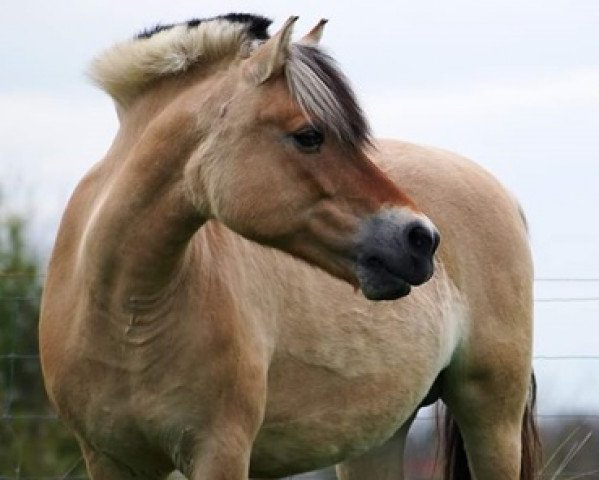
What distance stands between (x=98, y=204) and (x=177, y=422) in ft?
2.31

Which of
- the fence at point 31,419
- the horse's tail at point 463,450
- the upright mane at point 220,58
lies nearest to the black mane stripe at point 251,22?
the upright mane at point 220,58

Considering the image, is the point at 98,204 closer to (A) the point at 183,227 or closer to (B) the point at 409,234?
(A) the point at 183,227

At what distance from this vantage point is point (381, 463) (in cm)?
662

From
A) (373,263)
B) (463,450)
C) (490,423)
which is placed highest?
(373,263)

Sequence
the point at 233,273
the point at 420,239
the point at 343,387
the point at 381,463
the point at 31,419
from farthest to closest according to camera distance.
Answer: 1. the point at 31,419
2. the point at 381,463
3. the point at 343,387
4. the point at 233,273
5. the point at 420,239

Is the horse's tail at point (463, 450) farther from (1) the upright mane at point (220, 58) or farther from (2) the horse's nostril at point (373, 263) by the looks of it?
(1) the upright mane at point (220, 58)

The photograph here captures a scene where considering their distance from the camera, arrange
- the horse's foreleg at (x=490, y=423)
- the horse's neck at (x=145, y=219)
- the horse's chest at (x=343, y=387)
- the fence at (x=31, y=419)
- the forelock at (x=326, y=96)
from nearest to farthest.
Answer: the forelock at (x=326, y=96)
the horse's neck at (x=145, y=219)
the horse's chest at (x=343, y=387)
the horse's foreleg at (x=490, y=423)
the fence at (x=31, y=419)

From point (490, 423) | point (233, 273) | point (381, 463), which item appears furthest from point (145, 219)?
point (381, 463)

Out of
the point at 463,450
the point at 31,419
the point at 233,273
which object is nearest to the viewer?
the point at 233,273

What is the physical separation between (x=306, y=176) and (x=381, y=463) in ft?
8.10

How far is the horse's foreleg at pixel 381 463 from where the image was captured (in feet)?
21.7

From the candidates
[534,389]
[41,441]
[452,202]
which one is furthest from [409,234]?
[41,441]

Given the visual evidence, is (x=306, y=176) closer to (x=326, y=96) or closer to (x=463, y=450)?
(x=326, y=96)

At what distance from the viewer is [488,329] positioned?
20.0 ft
